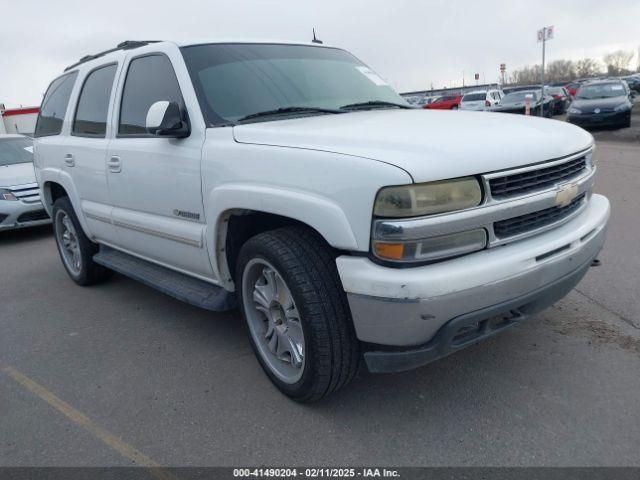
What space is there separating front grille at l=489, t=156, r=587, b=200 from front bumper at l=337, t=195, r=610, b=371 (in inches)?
9.4

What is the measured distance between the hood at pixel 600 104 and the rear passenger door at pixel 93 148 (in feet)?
51.6

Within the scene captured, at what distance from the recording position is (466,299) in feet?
7.52

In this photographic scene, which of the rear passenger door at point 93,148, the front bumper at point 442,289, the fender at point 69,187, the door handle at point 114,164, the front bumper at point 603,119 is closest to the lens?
the front bumper at point 442,289

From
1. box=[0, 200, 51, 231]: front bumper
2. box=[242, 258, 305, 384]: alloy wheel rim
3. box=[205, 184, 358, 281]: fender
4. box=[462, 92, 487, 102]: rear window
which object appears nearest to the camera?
box=[205, 184, 358, 281]: fender

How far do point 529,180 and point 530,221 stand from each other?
7.5 inches

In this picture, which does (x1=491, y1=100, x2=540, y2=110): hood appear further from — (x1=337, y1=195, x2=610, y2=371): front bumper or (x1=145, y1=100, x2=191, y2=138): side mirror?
(x1=337, y1=195, x2=610, y2=371): front bumper

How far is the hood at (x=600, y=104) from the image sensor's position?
53.9 feet

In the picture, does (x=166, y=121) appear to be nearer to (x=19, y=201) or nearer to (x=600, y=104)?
(x=19, y=201)

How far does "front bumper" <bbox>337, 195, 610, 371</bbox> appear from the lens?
2.25 metres

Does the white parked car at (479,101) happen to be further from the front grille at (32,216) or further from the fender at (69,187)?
the fender at (69,187)

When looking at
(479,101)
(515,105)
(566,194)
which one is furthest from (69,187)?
(479,101)

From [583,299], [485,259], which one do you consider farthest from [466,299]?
[583,299]

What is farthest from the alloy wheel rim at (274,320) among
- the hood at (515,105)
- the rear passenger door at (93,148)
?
the hood at (515,105)

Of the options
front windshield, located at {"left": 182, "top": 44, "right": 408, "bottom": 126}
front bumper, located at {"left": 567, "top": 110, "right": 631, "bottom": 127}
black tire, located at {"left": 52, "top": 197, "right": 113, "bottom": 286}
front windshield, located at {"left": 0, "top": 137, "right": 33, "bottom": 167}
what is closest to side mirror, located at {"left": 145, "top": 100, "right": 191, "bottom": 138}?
front windshield, located at {"left": 182, "top": 44, "right": 408, "bottom": 126}
